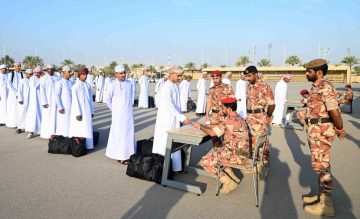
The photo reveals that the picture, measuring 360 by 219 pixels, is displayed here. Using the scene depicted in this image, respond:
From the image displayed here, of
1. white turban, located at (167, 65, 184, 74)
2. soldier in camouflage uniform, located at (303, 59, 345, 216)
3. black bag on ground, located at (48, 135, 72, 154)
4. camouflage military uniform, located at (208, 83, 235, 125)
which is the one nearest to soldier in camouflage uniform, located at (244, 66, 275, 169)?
camouflage military uniform, located at (208, 83, 235, 125)

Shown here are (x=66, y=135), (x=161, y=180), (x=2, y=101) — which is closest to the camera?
(x=161, y=180)

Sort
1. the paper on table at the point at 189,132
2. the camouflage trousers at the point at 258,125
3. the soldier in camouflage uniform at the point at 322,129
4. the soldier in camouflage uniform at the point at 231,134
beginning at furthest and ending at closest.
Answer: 1. the camouflage trousers at the point at 258,125
2. the paper on table at the point at 189,132
3. the soldier in camouflage uniform at the point at 231,134
4. the soldier in camouflage uniform at the point at 322,129

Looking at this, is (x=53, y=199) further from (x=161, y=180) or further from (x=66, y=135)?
(x=66, y=135)

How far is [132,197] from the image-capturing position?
4.46m

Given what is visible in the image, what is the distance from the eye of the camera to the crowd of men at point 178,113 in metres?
4.06

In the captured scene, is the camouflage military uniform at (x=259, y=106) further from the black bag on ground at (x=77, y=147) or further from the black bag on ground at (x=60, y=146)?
the black bag on ground at (x=60, y=146)

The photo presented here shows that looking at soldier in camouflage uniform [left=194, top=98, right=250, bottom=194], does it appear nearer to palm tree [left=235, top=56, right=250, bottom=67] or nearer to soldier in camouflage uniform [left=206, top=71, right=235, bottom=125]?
soldier in camouflage uniform [left=206, top=71, right=235, bottom=125]

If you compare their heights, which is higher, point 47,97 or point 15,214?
point 47,97

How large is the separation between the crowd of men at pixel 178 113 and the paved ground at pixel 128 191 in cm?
34

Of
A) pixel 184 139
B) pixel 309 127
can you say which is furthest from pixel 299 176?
pixel 184 139

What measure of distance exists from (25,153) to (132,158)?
3165mm

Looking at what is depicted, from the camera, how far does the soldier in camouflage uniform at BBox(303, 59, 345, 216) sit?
396 cm

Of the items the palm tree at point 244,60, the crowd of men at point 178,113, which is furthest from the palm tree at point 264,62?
the crowd of men at point 178,113

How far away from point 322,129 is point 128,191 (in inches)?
118
